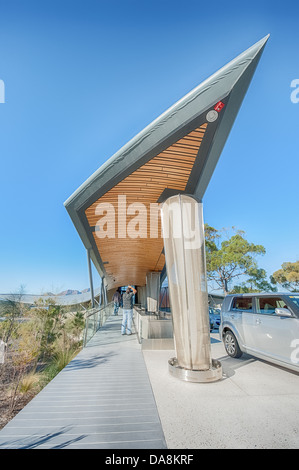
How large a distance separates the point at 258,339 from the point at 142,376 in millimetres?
2527

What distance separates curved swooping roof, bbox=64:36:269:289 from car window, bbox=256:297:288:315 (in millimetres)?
3222

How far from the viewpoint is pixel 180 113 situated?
4586mm

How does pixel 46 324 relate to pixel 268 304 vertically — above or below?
below

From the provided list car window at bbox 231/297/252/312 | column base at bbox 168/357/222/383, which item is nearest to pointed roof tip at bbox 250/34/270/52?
car window at bbox 231/297/252/312

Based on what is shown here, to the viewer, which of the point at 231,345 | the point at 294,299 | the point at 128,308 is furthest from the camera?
the point at 128,308

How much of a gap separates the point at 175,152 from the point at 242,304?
406 cm

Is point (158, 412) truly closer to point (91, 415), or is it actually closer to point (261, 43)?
point (91, 415)

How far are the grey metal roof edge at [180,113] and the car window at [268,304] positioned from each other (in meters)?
4.08

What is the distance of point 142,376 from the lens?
4.70 meters

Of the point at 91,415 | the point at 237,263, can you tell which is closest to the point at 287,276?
the point at 237,263

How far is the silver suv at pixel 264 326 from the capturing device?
4.11 m

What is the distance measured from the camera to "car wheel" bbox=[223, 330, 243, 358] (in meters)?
5.74

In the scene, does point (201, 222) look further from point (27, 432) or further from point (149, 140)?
point (27, 432)
